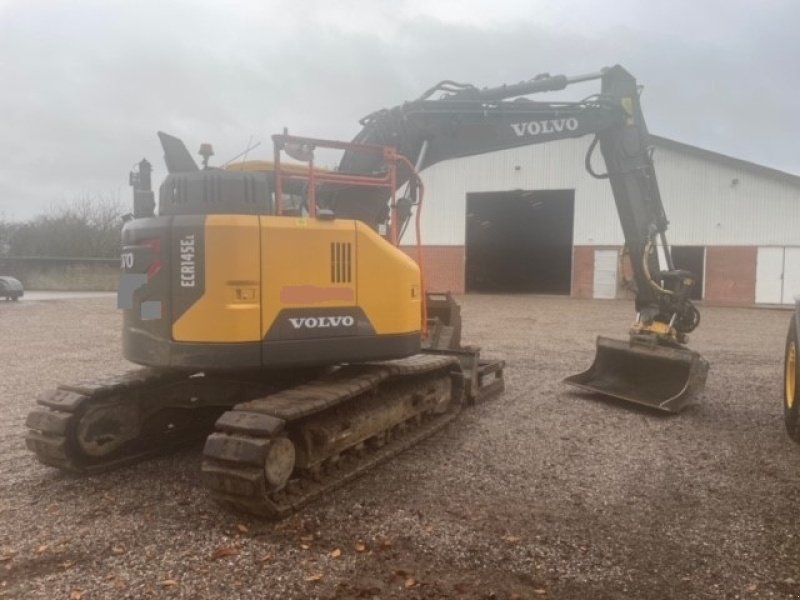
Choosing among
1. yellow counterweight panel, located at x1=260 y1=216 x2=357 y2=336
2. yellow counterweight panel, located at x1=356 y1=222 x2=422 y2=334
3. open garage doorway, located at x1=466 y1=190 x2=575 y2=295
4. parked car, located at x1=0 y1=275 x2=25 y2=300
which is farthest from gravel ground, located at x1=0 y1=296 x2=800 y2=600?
open garage doorway, located at x1=466 y1=190 x2=575 y2=295

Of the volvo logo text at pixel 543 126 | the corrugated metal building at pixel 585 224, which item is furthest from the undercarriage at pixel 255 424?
the corrugated metal building at pixel 585 224

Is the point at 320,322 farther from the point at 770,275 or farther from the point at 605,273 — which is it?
the point at 770,275

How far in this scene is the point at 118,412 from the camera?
5.61 metres

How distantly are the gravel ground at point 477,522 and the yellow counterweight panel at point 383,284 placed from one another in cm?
125

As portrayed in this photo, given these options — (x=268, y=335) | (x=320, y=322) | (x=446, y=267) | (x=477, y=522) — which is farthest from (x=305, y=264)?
(x=446, y=267)

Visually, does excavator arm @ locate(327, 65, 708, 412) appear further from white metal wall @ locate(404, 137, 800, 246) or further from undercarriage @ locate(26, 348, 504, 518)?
white metal wall @ locate(404, 137, 800, 246)

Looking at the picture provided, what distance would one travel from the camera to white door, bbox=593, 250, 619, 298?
98.5ft

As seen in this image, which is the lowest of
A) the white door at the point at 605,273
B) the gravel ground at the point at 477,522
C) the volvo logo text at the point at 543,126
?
the gravel ground at the point at 477,522

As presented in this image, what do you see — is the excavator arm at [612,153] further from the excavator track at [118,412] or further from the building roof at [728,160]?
the building roof at [728,160]

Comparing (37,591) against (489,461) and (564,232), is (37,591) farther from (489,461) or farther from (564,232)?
(564,232)

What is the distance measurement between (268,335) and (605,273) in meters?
27.1

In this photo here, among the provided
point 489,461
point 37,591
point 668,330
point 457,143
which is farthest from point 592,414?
point 37,591

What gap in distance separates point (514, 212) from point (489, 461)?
1079 inches

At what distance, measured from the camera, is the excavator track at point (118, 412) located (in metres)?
5.33
